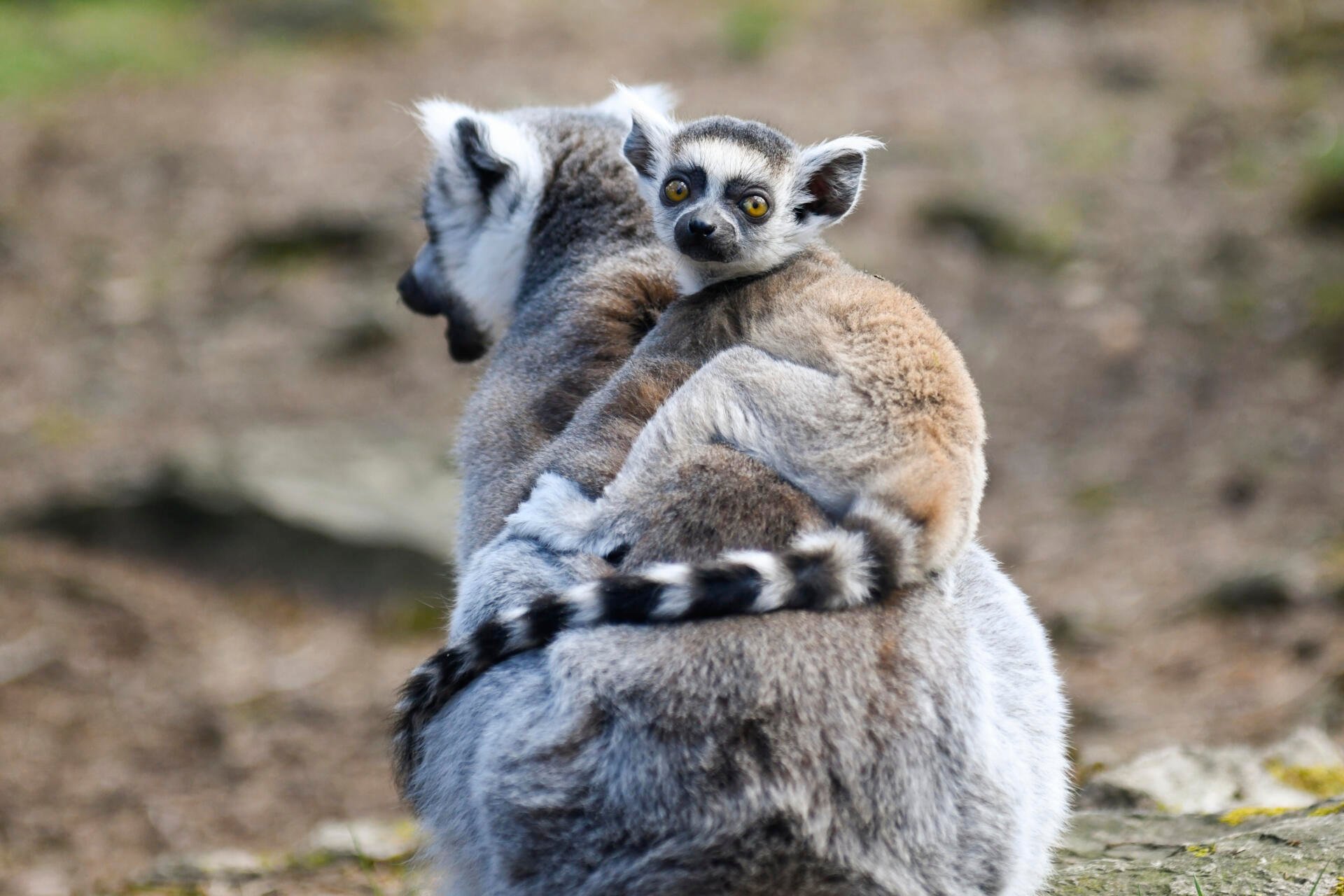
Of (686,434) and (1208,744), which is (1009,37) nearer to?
(1208,744)

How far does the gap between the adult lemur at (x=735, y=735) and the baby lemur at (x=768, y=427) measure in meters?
0.05

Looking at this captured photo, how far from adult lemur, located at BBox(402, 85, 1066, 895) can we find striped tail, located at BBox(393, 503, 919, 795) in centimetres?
4

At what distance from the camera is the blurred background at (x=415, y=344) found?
765 centimetres

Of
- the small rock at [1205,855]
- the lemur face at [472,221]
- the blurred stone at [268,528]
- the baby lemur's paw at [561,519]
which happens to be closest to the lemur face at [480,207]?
the lemur face at [472,221]

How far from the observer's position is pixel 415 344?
1169cm

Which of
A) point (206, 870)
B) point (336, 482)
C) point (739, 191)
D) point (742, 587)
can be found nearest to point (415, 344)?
point (336, 482)

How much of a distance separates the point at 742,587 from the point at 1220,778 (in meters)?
3.34

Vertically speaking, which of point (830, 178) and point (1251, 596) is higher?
point (830, 178)

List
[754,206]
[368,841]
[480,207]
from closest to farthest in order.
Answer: [754,206]
[480,207]
[368,841]

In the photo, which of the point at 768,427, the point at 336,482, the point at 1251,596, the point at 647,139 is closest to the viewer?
the point at 768,427

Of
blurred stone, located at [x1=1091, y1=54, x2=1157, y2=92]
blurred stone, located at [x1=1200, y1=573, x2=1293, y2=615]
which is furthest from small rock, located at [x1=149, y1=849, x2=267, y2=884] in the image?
blurred stone, located at [x1=1091, y1=54, x2=1157, y2=92]

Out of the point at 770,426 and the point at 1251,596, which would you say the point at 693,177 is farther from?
the point at 1251,596

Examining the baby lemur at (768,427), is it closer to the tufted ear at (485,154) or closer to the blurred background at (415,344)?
the tufted ear at (485,154)

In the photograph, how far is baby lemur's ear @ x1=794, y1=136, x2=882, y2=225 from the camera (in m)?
4.20
